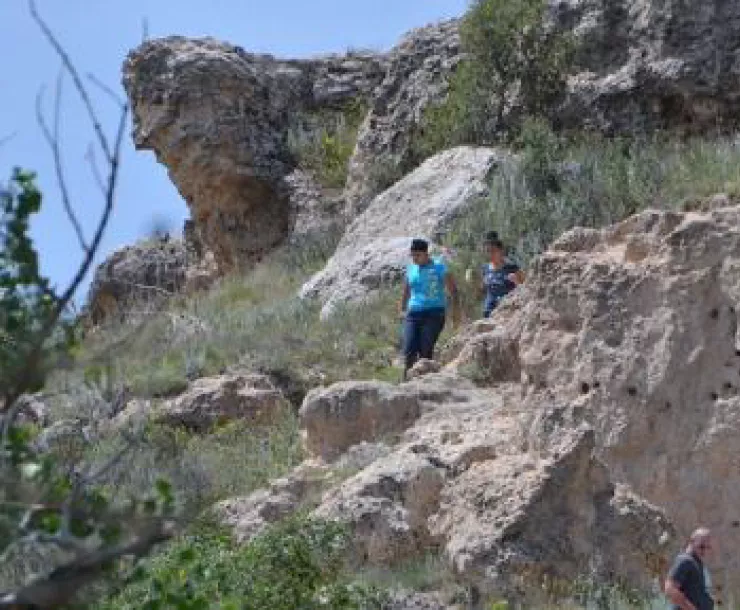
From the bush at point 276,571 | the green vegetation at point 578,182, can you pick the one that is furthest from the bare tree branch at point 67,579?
the green vegetation at point 578,182

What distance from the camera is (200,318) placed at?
22.6 meters

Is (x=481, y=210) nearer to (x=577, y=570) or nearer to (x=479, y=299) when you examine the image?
(x=479, y=299)

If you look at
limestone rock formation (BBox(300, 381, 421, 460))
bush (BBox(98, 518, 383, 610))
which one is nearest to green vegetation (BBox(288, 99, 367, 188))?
limestone rock formation (BBox(300, 381, 421, 460))

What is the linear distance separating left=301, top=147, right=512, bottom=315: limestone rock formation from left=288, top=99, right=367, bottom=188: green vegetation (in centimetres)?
429

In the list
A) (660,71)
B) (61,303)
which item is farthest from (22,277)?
(660,71)

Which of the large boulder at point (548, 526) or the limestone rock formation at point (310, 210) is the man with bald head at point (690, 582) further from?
the limestone rock formation at point (310, 210)

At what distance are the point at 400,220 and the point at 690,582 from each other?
36.3 ft

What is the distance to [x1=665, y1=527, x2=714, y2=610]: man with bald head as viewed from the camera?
10797 millimetres

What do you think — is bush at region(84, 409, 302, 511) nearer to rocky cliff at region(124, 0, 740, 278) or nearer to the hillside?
the hillside

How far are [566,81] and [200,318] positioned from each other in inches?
192

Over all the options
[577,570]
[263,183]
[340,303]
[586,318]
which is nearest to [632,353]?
[586,318]

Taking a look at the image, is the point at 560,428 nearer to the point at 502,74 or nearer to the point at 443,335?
the point at 443,335

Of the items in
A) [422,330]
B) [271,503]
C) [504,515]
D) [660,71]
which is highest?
[660,71]

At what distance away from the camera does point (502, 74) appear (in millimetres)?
23938
